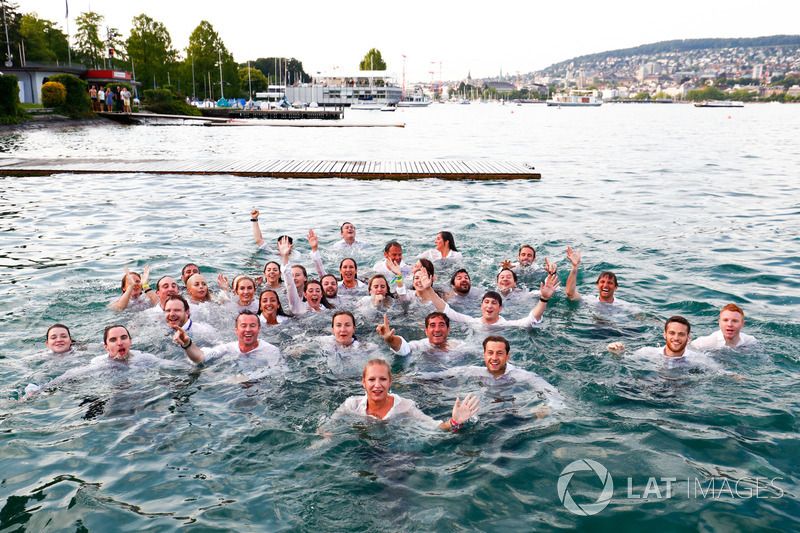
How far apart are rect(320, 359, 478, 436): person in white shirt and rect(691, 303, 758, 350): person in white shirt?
4317 mm

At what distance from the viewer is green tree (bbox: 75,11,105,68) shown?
95625 mm

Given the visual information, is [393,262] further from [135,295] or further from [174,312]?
[135,295]

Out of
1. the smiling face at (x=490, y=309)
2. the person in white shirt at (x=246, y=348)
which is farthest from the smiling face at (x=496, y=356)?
the person in white shirt at (x=246, y=348)

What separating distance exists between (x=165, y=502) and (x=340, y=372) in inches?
126

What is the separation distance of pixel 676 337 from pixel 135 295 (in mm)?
9144

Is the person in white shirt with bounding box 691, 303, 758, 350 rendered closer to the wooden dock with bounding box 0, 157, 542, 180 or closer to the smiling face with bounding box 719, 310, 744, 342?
the smiling face with bounding box 719, 310, 744, 342

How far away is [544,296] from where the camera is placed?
9242mm

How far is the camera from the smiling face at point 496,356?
25.1ft

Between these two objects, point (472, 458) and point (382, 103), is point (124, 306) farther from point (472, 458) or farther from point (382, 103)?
point (382, 103)

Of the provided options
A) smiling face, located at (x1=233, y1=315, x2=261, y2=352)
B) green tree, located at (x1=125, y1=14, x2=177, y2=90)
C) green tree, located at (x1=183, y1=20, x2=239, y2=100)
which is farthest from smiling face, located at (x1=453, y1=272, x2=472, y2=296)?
green tree, located at (x1=183, y1=20, x2=239, y2=100)

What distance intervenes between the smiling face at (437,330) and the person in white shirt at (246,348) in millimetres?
2216

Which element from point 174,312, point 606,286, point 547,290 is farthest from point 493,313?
point 174,312

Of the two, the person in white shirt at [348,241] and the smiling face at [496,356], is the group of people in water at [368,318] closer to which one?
the smiling face at [496,356]

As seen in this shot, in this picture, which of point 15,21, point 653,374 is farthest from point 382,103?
point 653,374
